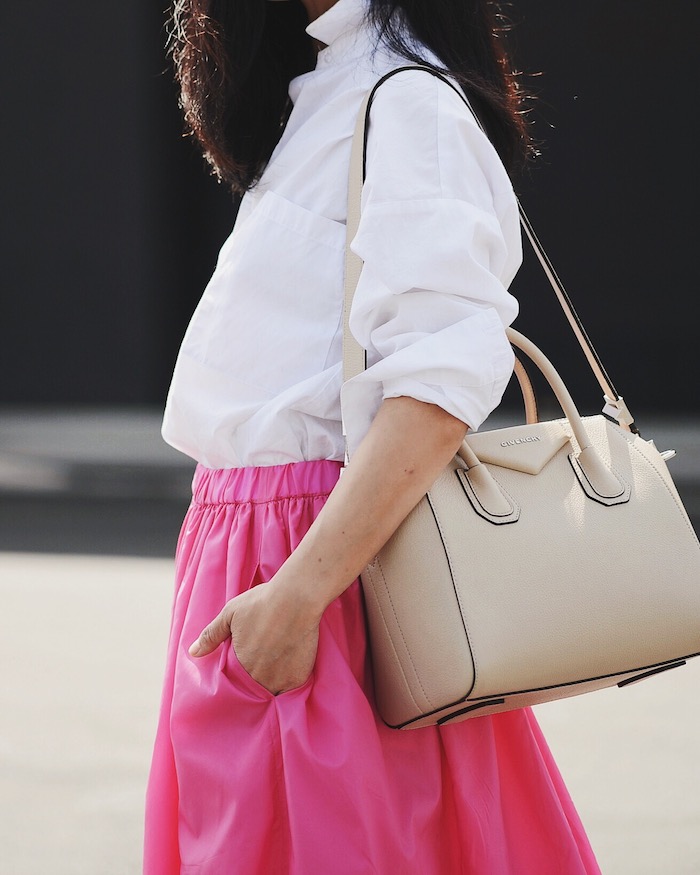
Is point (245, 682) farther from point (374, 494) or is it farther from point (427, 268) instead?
point (427, 268)

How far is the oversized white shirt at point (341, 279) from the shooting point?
1006mm

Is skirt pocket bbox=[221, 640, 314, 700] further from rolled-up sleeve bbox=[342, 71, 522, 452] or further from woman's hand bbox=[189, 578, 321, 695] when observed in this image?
rolled-up sleeve bbox=[342, 71, 522, 452]

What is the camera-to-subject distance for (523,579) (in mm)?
1045

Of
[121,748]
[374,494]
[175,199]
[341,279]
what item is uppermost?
[341,279]

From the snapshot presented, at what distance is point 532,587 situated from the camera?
1045 mm

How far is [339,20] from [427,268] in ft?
1.16

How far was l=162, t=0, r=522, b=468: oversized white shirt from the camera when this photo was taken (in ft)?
3.30

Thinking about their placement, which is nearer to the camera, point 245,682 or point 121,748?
point 245,682

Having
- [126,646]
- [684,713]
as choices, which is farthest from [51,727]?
[684,713]

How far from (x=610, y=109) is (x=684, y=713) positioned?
4.66 meters

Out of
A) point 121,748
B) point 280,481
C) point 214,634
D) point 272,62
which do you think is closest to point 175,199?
point 121,748

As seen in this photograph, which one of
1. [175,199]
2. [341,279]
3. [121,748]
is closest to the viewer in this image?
[341,279]

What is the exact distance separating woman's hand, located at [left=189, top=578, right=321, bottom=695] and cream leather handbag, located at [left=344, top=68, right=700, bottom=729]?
0.08m

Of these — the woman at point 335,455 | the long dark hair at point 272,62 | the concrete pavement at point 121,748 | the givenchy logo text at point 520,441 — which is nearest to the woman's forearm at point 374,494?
the woman at point 335,455
